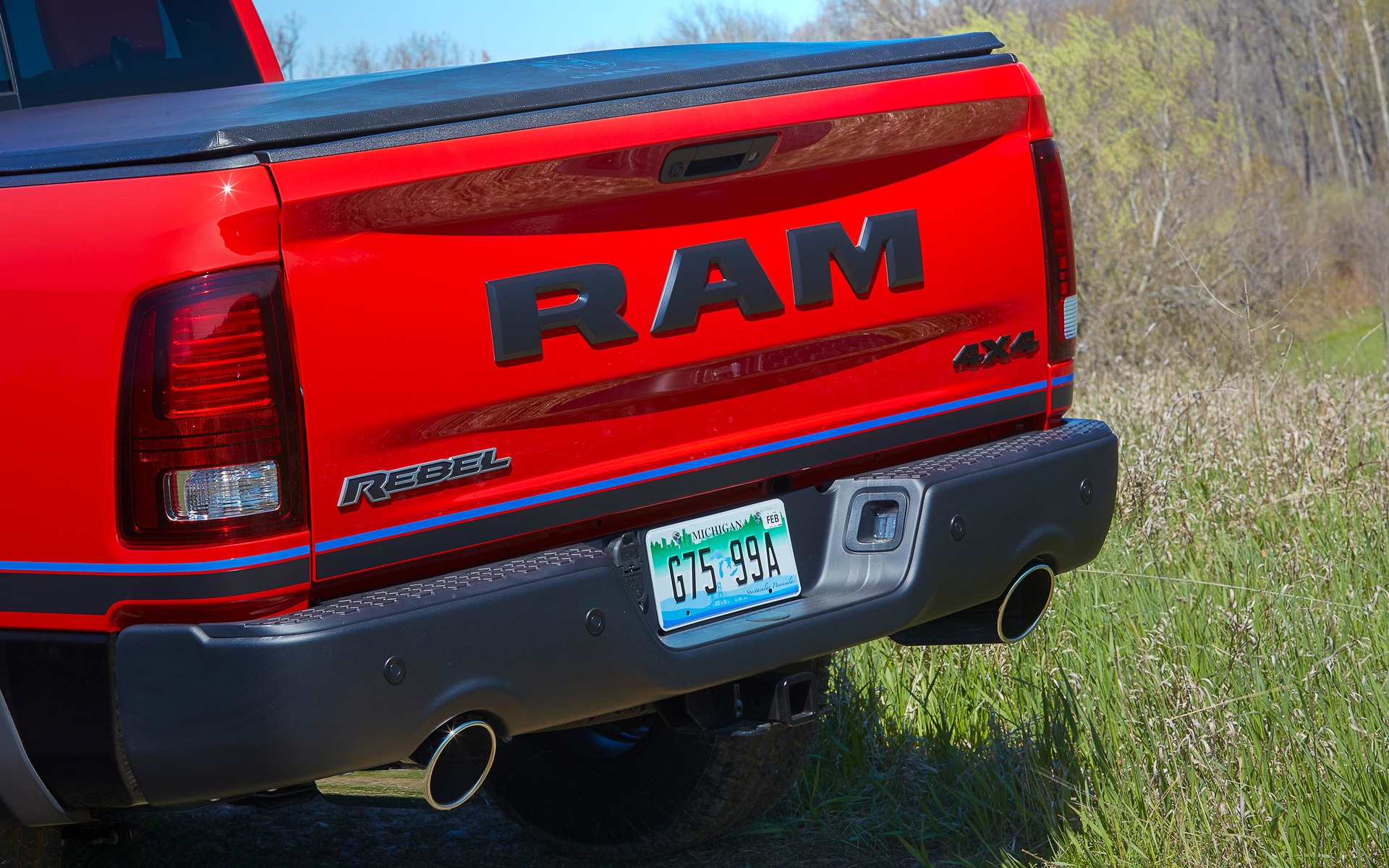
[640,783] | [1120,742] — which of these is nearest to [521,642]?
[640,783]

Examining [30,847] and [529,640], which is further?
[30,847]

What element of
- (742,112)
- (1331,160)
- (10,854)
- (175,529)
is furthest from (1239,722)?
(1331,160)

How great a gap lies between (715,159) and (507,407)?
63cm

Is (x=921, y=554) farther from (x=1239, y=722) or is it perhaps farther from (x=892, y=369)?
(x=1239, y=722)

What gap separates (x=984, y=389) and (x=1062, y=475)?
25cm

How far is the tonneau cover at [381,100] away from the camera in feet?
7.06

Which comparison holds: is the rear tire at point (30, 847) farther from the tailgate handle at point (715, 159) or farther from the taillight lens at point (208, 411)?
the tailgate handle at point (715, 159)

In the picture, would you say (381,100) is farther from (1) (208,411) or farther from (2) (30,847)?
(2) (30,847)

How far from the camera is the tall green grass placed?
303cm

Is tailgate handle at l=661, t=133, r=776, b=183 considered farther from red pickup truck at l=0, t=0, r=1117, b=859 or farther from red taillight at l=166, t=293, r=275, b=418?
red taillight at l=166, t=293, r=275, b=418

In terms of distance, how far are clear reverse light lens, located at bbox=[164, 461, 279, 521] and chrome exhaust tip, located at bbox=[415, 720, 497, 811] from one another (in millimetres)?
510

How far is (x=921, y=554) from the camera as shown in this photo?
8.98 feet

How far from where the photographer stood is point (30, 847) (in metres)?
2.62

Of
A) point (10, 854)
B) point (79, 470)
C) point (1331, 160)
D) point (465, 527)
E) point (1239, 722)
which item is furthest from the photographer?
point (1331, 160)
